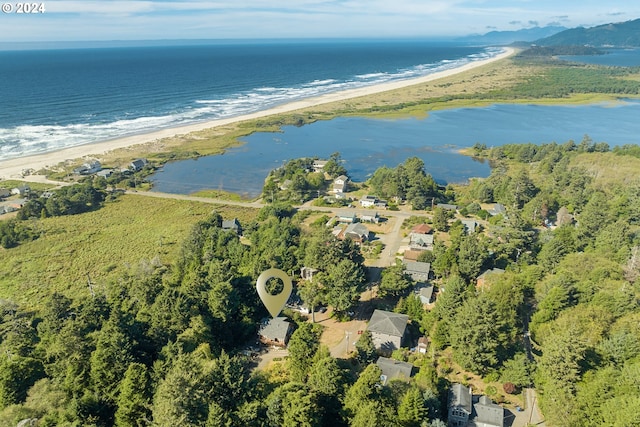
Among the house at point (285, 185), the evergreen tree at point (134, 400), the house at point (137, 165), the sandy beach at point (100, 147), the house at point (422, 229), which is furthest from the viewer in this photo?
the sandy beach at point (100, 147)

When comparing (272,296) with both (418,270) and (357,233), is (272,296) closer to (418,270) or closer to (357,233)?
(418,270)

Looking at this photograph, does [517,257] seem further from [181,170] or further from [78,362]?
[181,170]

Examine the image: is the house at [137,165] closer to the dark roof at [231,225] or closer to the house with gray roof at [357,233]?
the dark roof at [231,225]

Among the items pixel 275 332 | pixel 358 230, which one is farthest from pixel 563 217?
pixel 275 332

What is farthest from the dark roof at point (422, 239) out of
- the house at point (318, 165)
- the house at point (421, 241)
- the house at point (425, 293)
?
the house at point (318, 165)

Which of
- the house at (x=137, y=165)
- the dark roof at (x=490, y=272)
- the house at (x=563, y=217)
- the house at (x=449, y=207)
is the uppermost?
the house at (x=137, y=165)

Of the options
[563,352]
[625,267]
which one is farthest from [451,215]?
[563,352]
